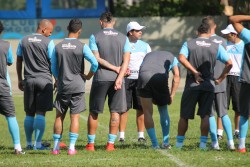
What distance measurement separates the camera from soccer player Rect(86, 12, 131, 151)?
12422mm

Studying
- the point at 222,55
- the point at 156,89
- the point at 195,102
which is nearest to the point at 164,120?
the point at 156,89

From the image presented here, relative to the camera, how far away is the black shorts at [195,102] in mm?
12359

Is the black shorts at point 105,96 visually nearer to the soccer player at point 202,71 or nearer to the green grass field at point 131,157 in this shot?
the green grass field at point 131,157

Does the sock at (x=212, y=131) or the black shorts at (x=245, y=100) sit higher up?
the black shorts at (x=245, y=100)

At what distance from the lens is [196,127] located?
58.9 feet

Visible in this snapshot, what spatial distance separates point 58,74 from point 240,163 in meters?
3.16

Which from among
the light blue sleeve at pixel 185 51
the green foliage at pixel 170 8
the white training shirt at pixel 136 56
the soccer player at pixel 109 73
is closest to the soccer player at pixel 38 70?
the soccer player at pixel 109 73

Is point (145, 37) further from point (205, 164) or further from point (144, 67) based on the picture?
point (205, 164)

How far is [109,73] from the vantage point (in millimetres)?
12430

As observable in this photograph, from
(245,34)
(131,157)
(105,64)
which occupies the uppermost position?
(245,34)

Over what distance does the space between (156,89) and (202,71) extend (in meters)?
0.86

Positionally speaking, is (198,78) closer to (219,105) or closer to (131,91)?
(219,105)

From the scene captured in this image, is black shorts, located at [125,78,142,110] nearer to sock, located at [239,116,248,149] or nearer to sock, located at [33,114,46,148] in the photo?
sock, located at [33,114,46,148]

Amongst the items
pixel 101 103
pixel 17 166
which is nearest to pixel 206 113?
pixel 101 103
